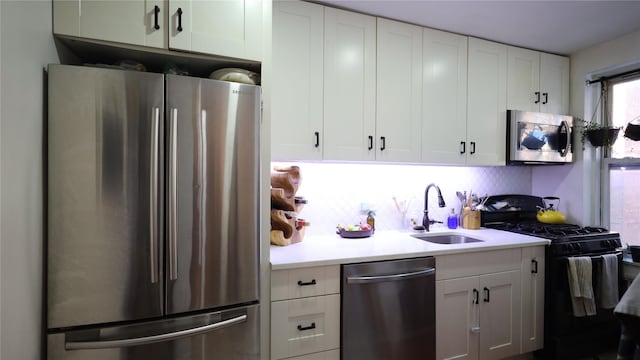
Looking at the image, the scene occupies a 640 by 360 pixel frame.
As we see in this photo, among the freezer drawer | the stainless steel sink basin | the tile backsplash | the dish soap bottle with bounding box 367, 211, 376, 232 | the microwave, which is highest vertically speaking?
the microwave

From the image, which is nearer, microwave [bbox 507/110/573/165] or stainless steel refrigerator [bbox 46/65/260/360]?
stainless steel refrigerator [bbox 46/65/260/360]

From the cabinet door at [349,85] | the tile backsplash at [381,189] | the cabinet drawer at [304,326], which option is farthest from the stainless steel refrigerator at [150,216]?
the tile backsplash at [381,189]

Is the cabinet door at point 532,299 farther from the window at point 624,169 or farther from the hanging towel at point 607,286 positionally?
the window at point 624,169

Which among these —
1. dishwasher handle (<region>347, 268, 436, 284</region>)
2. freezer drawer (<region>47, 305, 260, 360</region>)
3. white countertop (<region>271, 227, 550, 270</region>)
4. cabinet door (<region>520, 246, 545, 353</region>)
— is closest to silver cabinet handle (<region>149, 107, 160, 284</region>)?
freezer drawer (<region>47, 305, 260, 360</region>)

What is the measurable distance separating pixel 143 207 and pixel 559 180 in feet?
11.1

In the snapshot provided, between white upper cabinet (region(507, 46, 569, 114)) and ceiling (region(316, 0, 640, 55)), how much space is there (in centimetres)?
16

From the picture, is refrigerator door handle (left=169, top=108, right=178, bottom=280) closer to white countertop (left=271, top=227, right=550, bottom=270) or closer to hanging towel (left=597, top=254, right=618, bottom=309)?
white countertop (left=271, top=227, right=550, bottom=270)

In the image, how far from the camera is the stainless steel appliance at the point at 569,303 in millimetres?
2164

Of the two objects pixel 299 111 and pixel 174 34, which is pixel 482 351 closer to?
pixel 299 111

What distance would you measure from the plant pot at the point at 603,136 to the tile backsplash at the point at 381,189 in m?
0.69

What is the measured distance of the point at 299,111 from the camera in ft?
6.27

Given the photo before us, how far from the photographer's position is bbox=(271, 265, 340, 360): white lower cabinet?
1573 mm

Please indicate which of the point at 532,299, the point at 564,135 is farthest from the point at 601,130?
the point at 532,299

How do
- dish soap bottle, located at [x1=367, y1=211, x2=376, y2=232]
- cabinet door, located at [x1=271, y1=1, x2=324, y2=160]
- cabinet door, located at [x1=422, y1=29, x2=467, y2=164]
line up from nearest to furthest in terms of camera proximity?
cabinet door, located at [x1=271, y1=1, x2=324, y2=160]
cabinet door, located at [x1=422, y1=29, x2=467, y2=164]
dish soap bottle, located at [x1=367, y1=211, x2=376, y2=232]
